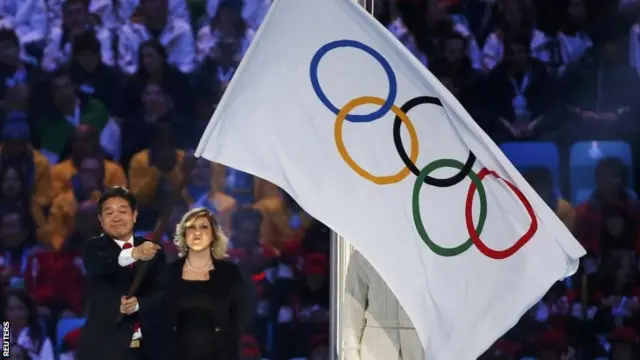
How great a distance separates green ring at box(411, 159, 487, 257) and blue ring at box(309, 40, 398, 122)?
20 cm

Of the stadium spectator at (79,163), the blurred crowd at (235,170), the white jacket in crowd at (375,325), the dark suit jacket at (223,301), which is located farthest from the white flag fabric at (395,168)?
the stadium spectator at (79,163)

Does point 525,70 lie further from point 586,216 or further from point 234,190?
point 234,190

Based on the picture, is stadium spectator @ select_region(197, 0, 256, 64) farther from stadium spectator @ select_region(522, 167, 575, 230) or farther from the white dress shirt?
stadium spectator @ select_region(522, 167, 575, 230)

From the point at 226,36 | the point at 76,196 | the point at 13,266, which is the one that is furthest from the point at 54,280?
the point at 226,36

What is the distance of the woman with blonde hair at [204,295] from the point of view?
143 inches

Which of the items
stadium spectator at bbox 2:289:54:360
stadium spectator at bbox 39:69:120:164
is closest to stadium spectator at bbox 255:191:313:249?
stadium spectator at bbox 39:69:120:164

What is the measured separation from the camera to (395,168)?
2.42 metres

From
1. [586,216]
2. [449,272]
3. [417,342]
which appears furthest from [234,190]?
[449,272]

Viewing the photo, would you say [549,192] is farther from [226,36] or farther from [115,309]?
[115,309]

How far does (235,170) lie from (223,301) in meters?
0.76

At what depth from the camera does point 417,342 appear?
3096mm

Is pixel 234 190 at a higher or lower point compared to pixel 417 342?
higher

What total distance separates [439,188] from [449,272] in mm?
224

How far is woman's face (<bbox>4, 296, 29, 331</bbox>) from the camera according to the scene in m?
4.07
